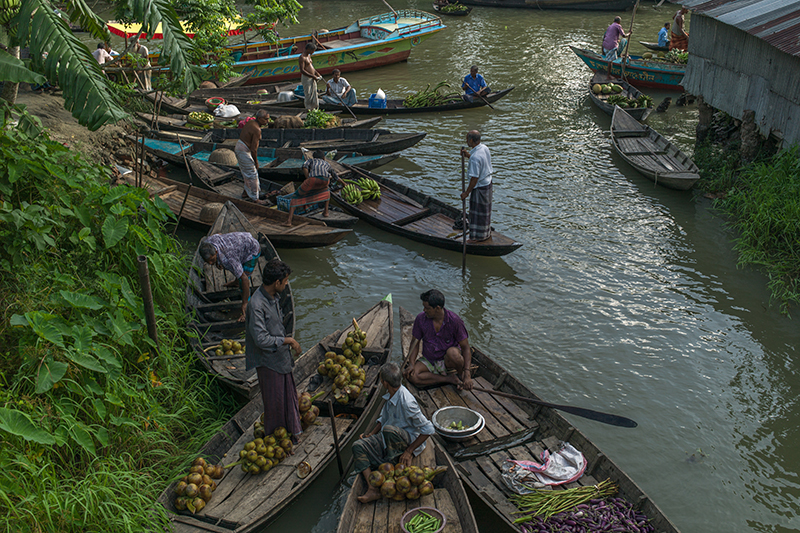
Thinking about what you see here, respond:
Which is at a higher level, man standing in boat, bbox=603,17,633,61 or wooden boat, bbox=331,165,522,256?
man standing in boat, bbox=603,17,633,61

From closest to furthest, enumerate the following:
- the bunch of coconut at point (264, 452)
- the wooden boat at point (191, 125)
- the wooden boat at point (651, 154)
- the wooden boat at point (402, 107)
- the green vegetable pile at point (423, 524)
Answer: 1. the green vegetable pile at point (423, 524)
2. the bunch of coconut at point (264, 452)
3. the wooden boat at point (651, 154)
4. the wooden boat at point (191, 125)
5. the wooden boat at point (402, 107)

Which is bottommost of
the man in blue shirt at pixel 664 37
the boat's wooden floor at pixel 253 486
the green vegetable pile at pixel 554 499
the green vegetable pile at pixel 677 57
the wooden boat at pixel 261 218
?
the boat's wooden floor at pixel 253 486

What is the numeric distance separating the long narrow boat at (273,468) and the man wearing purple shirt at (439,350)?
564 mm

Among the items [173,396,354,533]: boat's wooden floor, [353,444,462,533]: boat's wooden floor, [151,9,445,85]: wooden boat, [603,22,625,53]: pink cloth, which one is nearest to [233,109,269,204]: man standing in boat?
[173,396,354,533]: boat's wooden floor

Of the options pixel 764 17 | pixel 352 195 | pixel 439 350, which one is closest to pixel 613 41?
pixel 764 17

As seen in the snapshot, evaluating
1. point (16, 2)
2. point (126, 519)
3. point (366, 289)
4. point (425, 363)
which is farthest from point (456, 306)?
point (16, 2)

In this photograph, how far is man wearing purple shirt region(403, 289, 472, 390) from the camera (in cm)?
622

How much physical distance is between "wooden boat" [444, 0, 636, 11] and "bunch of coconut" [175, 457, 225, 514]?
31.5 metres

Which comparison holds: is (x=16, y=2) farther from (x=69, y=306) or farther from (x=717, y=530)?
(x=717, y=530)

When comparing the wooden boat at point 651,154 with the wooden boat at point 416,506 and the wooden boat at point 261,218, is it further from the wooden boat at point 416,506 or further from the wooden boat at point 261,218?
the wooden boat at point 416,506

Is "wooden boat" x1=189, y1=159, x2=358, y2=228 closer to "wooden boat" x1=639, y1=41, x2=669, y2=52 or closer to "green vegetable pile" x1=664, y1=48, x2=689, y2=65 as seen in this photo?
"green vegetable pile" x1=664, y1=48, x2=689, y2=65

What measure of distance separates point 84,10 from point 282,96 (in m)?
10.9

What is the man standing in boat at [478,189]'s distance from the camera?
8.92 m

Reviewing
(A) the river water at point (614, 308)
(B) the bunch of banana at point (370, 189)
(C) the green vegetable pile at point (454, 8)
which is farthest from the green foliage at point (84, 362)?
(C) the green vegetable pile at point (454, 8)
